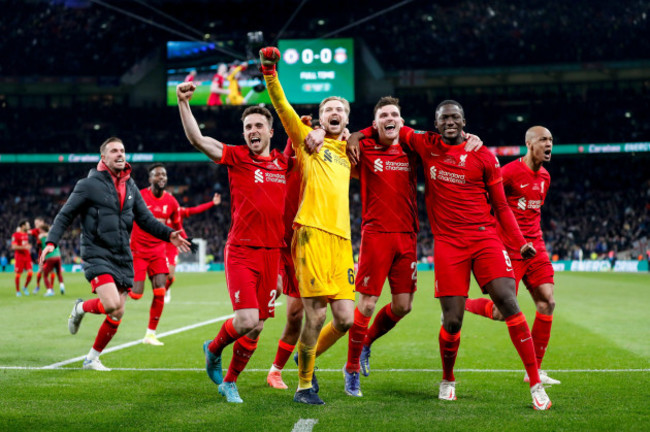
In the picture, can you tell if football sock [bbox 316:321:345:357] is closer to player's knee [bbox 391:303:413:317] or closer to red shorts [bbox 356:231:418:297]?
red shorts [bbox 356:231:418:297]

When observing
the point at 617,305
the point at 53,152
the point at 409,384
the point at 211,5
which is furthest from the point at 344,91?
the point at 409,384

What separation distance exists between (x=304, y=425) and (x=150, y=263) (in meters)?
6.12

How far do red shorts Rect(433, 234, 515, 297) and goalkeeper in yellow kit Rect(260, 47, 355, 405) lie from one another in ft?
2.58

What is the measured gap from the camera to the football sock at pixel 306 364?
6.18 metres

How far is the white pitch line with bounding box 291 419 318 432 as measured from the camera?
507 centimetres

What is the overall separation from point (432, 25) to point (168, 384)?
44.4 meters

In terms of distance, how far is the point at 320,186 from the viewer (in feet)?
20.2

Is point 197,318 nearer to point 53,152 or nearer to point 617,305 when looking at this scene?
point 617,305

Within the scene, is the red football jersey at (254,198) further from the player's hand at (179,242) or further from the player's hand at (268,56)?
the player's hand at (268,56)

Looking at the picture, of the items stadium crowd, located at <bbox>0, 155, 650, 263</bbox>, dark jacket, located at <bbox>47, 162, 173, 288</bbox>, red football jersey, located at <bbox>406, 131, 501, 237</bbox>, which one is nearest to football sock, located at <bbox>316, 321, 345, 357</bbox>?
red football jersey, located at <bbox>406, 131, 501, 237</bbox>

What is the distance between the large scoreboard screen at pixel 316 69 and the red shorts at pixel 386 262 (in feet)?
112

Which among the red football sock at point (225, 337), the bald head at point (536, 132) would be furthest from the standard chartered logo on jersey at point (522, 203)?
the red football sock at point (225, 337)

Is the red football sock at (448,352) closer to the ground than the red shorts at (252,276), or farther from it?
closer to the ground

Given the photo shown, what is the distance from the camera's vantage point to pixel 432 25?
48.4 metres
